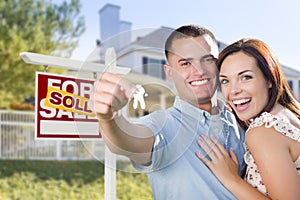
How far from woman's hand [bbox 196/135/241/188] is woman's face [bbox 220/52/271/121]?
13 cm

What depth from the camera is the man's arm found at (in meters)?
0.80

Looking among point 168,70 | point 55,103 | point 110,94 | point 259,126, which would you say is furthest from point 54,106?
point 110,94

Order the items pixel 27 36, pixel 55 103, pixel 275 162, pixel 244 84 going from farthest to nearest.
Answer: pixel 27 36 < pixel 55 103 < pixel 244 84 < pixel 275 162

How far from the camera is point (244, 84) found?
1.19 metres

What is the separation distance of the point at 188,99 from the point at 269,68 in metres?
0.24

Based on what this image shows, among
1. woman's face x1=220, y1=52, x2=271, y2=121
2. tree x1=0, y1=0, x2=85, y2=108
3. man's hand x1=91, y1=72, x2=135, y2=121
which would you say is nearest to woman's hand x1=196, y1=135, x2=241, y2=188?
woman's face x1=220, y1=52, x2=271, y2=121

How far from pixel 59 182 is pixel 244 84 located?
483 centimetres

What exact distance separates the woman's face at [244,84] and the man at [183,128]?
0.17 feet

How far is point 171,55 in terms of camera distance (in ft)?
3.61

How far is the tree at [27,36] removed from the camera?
682 cm

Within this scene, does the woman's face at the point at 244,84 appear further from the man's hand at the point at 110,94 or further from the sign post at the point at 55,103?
the sign post at the point at 55,103

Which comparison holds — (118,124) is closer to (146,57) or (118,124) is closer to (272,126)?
(146,57)

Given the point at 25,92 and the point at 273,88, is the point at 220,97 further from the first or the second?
the point at 25,92

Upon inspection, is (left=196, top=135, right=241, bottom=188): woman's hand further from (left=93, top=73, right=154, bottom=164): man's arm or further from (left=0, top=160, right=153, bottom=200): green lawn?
(left=0, top=160, right=153, bottom=200): green lawn
